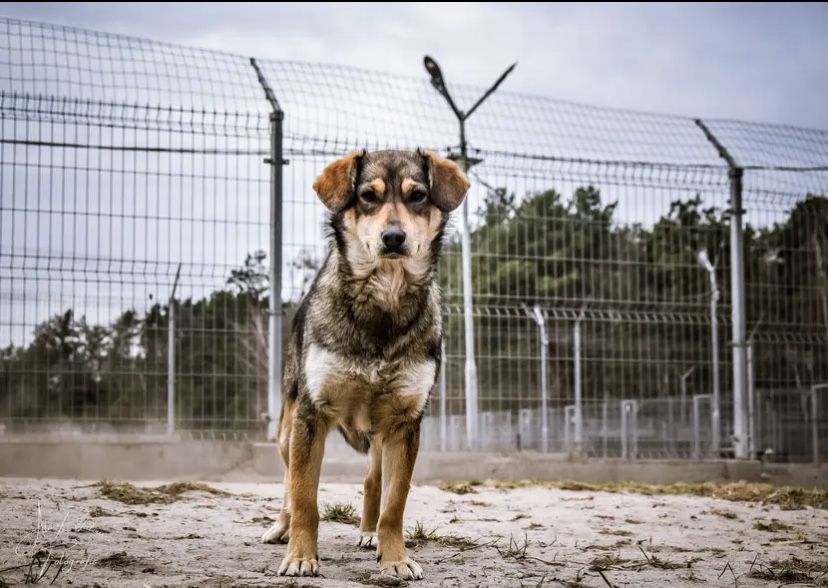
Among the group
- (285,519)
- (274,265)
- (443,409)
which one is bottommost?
(285,519)

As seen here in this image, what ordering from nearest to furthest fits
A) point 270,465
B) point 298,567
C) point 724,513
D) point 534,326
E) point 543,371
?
point 298,567 → point 724,513 → point 270,465 → point 534,326 → point 543,371

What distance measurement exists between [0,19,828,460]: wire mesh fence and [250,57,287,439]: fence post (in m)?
0.08

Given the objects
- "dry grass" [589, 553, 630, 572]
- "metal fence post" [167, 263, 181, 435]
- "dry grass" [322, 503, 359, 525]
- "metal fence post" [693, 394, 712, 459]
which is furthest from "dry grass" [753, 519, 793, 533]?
"metal fence post" [167, 263, 181, 435]

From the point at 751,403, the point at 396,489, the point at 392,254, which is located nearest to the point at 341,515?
the point at 396,489

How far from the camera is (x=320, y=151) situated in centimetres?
1016

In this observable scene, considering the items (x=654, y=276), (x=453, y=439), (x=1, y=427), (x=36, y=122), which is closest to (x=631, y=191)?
(x=654, y=276)

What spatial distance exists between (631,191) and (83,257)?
6442mm

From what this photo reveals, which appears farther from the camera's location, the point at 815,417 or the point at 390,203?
the point at 815,417

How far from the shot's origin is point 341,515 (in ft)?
22.9

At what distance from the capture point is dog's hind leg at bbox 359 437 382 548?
5.74m

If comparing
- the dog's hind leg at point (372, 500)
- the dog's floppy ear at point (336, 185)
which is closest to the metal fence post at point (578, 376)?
the dog's hind leg at point (372, 500)

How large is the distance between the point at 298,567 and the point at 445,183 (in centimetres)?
224

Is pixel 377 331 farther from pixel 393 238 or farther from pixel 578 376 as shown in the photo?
pixel 578 376

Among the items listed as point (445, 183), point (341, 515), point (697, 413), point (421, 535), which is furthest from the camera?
point (697, 413)
